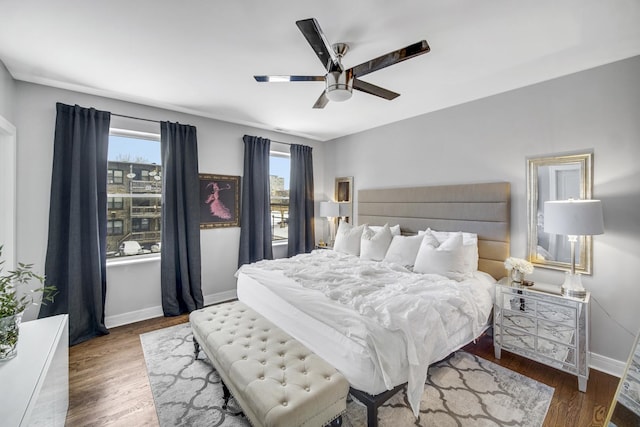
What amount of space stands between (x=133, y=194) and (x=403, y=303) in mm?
3583

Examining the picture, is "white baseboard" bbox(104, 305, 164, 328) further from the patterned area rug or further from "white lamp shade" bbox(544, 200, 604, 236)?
"white lamp shade" bbox(544, 200, 604, 236)

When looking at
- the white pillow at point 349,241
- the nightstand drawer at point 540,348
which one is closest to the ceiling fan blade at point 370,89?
the white pillow at point 349,241

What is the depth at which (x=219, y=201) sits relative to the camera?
A: 419 cm

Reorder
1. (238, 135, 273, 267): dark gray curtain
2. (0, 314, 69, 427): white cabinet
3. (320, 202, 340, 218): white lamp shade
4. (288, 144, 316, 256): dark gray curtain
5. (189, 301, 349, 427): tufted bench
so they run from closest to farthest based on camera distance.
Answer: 1. (0, 314, 69, 427): white cabinet
2. (189, 301, 349, 427): tufted bench
3. (238, 135, 273, 267): dark gray curtain
4. (320, 202, 340, 218): white lamp shade
5. (288, 144, 316, 256): dark gray curtain

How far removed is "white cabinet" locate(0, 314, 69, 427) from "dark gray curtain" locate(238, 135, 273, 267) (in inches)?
98.2

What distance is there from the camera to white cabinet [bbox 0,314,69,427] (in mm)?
1195

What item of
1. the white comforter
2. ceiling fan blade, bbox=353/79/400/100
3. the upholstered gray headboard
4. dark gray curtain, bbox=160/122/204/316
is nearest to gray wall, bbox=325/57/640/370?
the upholstered gray headboard

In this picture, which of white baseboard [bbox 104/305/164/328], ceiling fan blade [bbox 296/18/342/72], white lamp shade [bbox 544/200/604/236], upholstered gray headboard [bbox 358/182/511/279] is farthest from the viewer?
white baseboard [bbox 104/305/164/328]

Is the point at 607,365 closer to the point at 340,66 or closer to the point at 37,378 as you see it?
A: the point at 340,66

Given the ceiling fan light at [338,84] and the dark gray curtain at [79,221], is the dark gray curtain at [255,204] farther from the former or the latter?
the ceiling fan light at [338,84]

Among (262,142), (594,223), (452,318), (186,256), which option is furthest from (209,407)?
(262,142)

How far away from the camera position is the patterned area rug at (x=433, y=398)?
6.21ft

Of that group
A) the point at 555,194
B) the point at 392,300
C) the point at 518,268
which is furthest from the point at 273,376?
the point at 555,194

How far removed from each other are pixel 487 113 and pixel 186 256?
13.8ft
